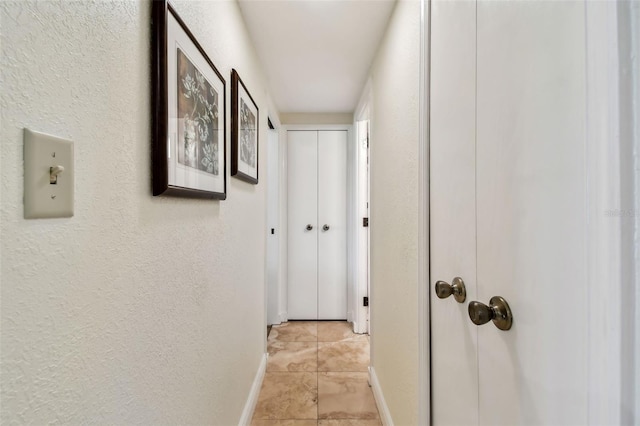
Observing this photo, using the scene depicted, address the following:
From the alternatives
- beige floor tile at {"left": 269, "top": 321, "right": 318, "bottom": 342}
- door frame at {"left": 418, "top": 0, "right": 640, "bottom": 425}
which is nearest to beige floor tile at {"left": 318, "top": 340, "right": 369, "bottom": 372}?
beige floor tile at {"left": 269, "top": 321, "right": 318, "bottom": 342}

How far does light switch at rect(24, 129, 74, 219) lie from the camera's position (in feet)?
1.31

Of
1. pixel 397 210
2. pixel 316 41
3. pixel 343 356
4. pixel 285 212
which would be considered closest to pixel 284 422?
pixel 343 356

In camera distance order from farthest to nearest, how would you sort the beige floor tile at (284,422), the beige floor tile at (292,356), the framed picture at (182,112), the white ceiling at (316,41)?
the beige floor tile at (292,356), the beige floor tile at (284,422), the white ceiling at (316,41), the framed picture at (182,112)

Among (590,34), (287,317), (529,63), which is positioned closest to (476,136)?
(529,63)

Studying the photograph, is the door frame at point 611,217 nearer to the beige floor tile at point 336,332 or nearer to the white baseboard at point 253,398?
the white baseboard at point 253,398

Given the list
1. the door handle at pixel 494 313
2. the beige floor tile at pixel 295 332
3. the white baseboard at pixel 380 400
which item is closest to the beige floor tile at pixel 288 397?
the white baseboard at pixel 380 400

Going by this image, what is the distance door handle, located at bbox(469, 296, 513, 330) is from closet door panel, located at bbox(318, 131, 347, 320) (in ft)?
8.12

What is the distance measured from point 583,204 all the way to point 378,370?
1.76 metres

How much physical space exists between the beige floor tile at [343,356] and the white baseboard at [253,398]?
0.46 metres

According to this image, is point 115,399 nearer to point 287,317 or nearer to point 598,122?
point 598,122

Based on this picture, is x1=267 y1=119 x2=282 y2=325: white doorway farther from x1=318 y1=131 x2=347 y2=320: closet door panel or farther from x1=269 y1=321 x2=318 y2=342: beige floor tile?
x1=318 y1=131 x2=347 y2=320: closet door panel

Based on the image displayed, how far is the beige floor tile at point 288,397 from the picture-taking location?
173cm

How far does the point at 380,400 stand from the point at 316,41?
2.24 meters

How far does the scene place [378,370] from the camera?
1.84 m
